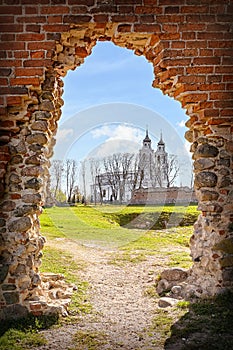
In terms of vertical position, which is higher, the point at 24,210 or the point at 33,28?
the point at 33,28

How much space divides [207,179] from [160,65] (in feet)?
5.19

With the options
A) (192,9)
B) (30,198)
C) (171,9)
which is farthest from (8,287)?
(192,9)

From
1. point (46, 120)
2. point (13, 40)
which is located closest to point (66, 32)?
point (13, 40)

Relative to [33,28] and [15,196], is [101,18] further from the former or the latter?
[15,196]

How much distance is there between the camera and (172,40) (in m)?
4.50

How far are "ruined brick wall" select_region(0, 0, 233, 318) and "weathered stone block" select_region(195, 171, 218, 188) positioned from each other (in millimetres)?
12

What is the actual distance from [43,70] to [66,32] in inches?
22.4

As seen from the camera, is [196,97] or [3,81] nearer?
[3,81]

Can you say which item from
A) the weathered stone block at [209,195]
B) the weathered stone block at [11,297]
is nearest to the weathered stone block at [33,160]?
the weathered stone block at [11,297]

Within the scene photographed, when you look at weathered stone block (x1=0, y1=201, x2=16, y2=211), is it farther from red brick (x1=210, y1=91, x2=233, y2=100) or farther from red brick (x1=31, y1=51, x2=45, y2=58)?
red brick (x1=210, y1=91, x2=233, y2=100)

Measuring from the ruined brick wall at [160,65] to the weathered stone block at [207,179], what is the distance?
12 millimetres

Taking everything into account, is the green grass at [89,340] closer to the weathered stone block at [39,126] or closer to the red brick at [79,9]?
the weathered stone block at [39,126]

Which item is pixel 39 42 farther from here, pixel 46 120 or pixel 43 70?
pixel 46 120

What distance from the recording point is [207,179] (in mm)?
4414
